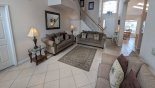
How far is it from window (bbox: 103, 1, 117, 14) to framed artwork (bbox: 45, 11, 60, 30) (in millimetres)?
5169

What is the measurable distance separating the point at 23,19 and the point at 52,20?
5.64 feet

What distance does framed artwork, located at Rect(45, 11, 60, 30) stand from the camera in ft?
14.5

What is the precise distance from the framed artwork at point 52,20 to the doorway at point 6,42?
5.91ft

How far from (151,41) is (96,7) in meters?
6.84

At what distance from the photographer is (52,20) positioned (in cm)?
478

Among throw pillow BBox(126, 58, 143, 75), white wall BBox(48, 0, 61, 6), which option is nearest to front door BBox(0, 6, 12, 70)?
white wall BBox(48, 0, 61, 6)

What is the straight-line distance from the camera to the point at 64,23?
5.99 metres

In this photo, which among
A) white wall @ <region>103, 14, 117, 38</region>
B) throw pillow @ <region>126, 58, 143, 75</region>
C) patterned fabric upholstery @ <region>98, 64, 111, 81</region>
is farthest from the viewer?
white wall @ <region>103, 14, 117, 38</region>

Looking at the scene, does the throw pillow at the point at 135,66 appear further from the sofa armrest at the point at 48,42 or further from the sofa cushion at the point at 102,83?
the sofa armrest at the point at 48,42

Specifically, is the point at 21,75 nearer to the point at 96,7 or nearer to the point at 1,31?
the point at 1,31

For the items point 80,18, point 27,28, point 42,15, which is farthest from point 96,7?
point 27,28

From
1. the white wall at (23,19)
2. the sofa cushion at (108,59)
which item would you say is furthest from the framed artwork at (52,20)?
the sofa cushion at (108,59)

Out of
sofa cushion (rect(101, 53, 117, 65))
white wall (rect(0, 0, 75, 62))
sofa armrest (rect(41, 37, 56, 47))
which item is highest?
white wall (rect(0, 0, 75, 62))

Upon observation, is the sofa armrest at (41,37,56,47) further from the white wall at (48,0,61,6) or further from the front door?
the white wall at (48,0,61,6)
